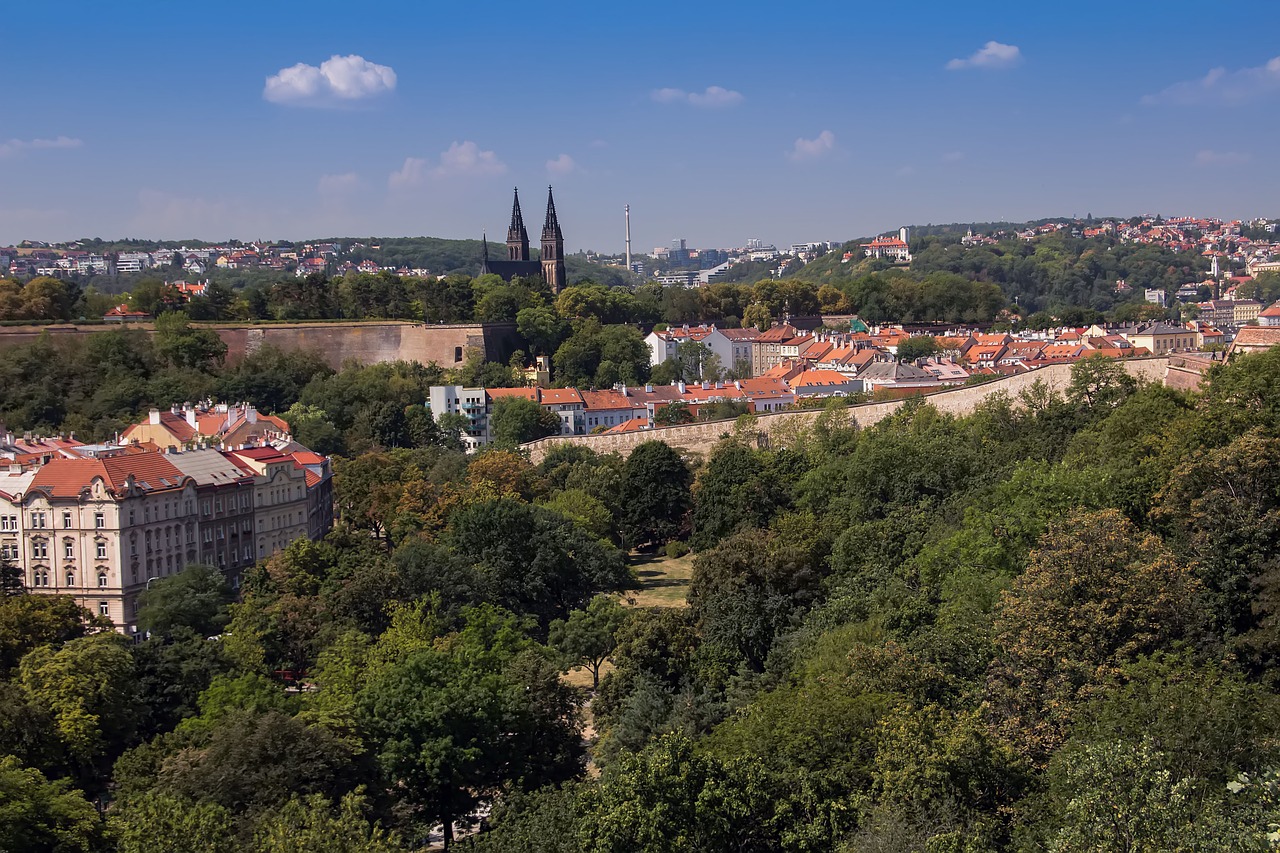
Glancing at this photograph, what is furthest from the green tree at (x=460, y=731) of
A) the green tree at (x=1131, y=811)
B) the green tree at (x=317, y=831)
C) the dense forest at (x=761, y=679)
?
the green tree at (x=1131, y=811)

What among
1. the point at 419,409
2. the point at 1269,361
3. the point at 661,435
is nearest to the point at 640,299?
the point at 419,409

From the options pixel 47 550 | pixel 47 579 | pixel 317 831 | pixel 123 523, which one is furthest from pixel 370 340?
pixel 317 831

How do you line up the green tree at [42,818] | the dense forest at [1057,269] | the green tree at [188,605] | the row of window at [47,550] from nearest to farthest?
1. the green tree at [42,818]
2. the green tree at [188,605]
3. the row of window at [47,550]
4. the dense forest at [1057,269]

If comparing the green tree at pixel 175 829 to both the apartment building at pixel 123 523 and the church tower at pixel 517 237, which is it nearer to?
the apartment building at pixel 123 523

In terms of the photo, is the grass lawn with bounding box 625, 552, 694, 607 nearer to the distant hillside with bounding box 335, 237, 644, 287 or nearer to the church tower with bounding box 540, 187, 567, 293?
the church tower with bounding box 540, 187, 567, 293

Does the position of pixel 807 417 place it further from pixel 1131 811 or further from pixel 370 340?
pixel 1131 811

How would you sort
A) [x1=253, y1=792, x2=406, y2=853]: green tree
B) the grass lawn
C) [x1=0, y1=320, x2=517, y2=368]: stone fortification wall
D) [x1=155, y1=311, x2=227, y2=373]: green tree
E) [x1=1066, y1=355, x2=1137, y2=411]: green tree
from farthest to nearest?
[x1=0, y1=320, x2=517, y2=368]: stone fortification wall, [x1=155, y1=311, x2=227, y2=373]: green tree, the grass lawn, [x1=1066, y1=355, x2=1137, y2=411]: green tree, [x1=253, y1=792, x2=406, y2=853]: green tree

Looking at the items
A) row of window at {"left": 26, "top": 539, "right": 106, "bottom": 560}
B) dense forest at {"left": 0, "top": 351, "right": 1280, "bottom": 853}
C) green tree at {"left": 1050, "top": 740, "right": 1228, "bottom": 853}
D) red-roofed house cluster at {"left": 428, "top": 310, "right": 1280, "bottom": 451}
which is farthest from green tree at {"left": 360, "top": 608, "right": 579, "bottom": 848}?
red-roofed house cluster at {"left": 428, "top": 310, "right": 1280, "bottom": 451}
